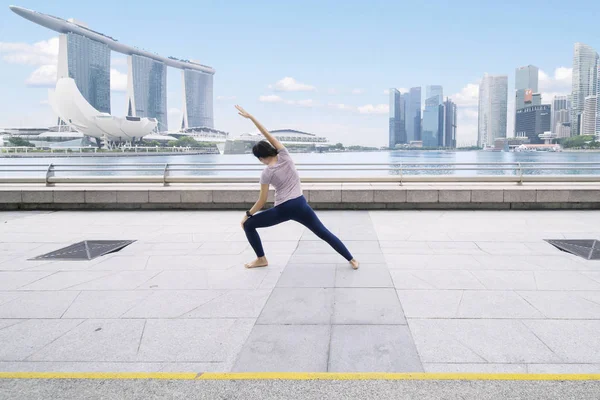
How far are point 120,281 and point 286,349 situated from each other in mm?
2810

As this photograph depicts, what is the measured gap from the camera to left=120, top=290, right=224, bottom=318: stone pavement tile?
14.1ft

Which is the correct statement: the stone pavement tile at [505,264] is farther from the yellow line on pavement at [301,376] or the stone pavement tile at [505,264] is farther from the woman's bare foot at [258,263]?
the yellow line on pavement at [301,376]

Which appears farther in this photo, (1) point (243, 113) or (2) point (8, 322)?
(1) point (243, 113)

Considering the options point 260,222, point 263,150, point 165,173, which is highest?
point 263,150

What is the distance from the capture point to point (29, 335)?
383 centimetres

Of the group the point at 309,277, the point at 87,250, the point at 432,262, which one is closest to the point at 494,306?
the point at 432,262

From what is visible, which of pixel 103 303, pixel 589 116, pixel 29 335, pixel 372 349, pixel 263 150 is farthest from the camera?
pixel 589 116

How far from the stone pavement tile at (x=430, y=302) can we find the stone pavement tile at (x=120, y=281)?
2991 millimetres

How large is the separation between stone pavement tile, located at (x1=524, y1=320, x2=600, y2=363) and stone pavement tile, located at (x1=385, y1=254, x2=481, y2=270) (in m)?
1.92

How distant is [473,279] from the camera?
531 centimetres

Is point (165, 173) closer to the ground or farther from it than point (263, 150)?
closer to the ground

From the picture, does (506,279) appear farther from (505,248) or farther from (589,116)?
(589,116)

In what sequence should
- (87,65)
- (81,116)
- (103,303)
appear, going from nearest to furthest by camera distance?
(103,303) < (81,116) < (87,65)

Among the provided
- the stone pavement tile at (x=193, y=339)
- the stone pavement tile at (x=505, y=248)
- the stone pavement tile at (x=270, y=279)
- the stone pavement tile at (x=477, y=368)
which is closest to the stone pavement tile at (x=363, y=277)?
the stone pavement tile at (x=270, y=279)
